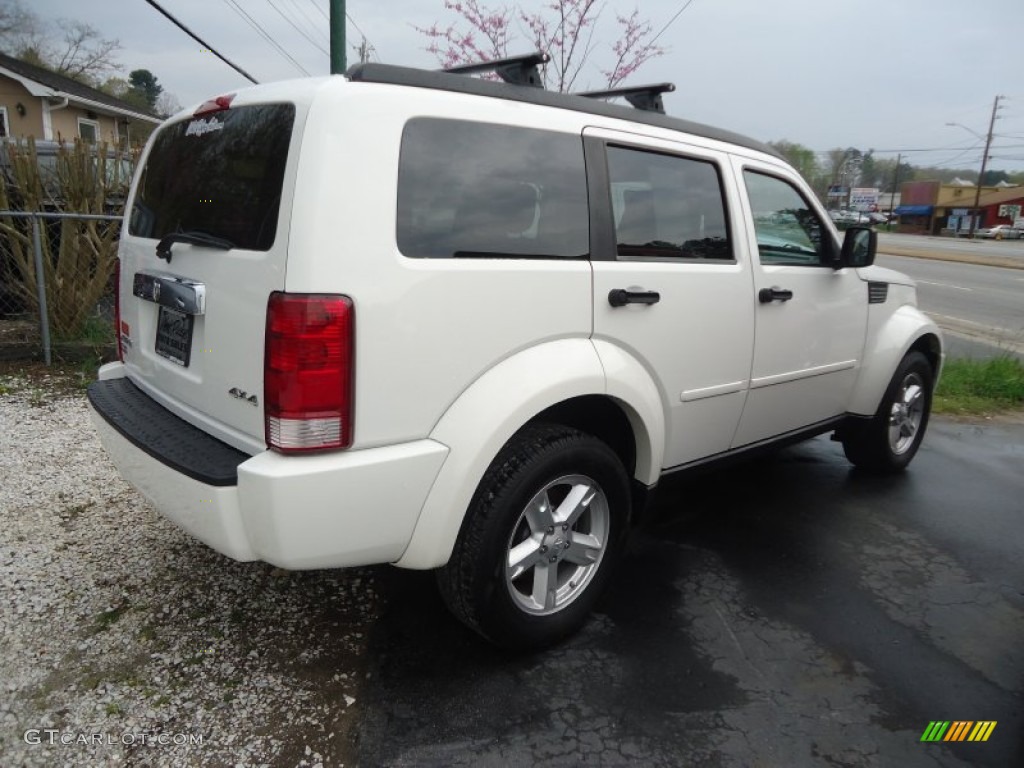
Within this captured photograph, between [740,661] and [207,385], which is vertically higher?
[207,385]

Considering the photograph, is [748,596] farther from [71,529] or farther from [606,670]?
[71,529]

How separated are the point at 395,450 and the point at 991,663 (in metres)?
2.40

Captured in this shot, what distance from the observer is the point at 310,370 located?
2016 mm

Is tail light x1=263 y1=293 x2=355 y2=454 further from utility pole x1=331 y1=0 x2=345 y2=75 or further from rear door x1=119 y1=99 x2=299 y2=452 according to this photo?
utility pole x1=331 y1=0 x2=345 y2=75

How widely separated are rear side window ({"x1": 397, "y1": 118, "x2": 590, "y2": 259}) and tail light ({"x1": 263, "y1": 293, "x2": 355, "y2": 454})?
31 cm

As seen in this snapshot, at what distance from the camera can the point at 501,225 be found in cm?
240

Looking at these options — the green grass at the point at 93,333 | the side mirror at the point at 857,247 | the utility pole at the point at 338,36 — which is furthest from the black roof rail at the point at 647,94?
the green grass at the point at 93,333

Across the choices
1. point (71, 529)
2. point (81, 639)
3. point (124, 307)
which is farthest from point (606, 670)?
point (71, 529)

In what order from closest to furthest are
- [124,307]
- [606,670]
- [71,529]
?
[606,670] → [124,307] → [71,529]

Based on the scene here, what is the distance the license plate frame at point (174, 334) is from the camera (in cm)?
249

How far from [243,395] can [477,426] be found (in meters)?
0.72

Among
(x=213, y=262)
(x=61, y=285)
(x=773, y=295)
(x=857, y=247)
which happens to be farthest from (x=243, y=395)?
(x=61, y=285)

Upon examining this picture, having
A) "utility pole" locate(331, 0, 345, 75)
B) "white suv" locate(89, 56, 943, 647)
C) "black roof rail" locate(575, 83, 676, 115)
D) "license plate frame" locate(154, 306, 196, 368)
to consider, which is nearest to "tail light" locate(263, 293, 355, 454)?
"white suv" locate(89, 56, 943, 647)

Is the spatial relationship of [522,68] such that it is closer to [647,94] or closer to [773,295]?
[647,94]
